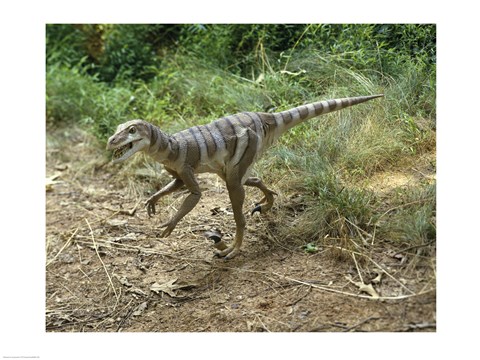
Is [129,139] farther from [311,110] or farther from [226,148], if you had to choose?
[311,110]

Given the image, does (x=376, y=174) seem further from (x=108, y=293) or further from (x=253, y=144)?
(x=108, y=293)

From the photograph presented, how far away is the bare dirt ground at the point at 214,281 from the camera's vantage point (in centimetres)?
296

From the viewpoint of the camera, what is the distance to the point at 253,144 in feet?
11.5

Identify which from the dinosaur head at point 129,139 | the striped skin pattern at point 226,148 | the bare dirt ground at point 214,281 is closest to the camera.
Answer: the bare dirt ground at point 214,281

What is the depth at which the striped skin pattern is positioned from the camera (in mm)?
3404

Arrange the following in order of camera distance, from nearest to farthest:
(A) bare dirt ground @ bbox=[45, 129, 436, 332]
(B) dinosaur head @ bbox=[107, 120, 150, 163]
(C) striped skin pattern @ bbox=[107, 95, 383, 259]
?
(A) bare dirt ground @ bbox=[45, 129, 436, 332] < (B) dinosaur head @ bbox=[107, 120, 150, 163] < (C) striped skin pattern @ bbox=[107, 95, 383, 259]

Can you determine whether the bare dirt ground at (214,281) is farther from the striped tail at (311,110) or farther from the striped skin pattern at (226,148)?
the striped tail at (311,110)

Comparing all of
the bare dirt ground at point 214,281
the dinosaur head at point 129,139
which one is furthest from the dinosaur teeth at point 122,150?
the bare dirt ground at point 214,281

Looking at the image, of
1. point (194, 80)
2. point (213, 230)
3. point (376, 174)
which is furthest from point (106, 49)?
point (376, 174)

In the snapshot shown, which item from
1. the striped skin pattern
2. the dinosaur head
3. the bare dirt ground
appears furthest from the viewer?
the striped skin pattern

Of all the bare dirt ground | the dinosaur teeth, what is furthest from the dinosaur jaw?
the bare dirt ground

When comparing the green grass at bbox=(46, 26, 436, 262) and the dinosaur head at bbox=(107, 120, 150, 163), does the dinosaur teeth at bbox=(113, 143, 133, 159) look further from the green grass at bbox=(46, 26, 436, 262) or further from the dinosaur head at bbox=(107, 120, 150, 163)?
the green grass at bbox=(46, 26, 436, 262)

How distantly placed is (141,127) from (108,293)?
106cm

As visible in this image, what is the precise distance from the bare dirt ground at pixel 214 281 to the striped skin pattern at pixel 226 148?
261 millimetres
